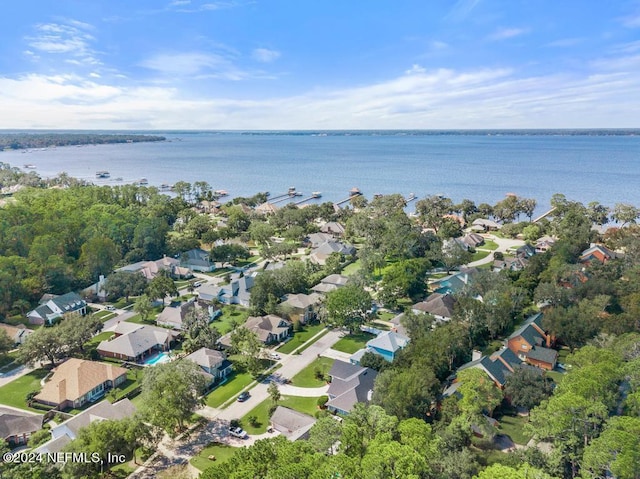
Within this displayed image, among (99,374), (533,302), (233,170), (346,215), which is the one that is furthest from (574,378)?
(233,170)

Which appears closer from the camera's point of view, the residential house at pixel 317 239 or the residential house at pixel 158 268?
the residential house at pixel 158 268

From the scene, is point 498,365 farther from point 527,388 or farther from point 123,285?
point 123,285

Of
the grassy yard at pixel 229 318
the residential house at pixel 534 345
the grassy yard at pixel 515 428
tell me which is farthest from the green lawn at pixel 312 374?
the residential house at pixel 534 345

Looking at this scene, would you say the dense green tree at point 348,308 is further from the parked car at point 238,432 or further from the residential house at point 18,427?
the residential house at point 18,427

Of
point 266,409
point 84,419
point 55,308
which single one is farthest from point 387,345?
point 55,308

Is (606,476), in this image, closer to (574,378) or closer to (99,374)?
(574,378)

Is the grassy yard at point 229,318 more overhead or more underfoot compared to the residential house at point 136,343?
more underfoot
